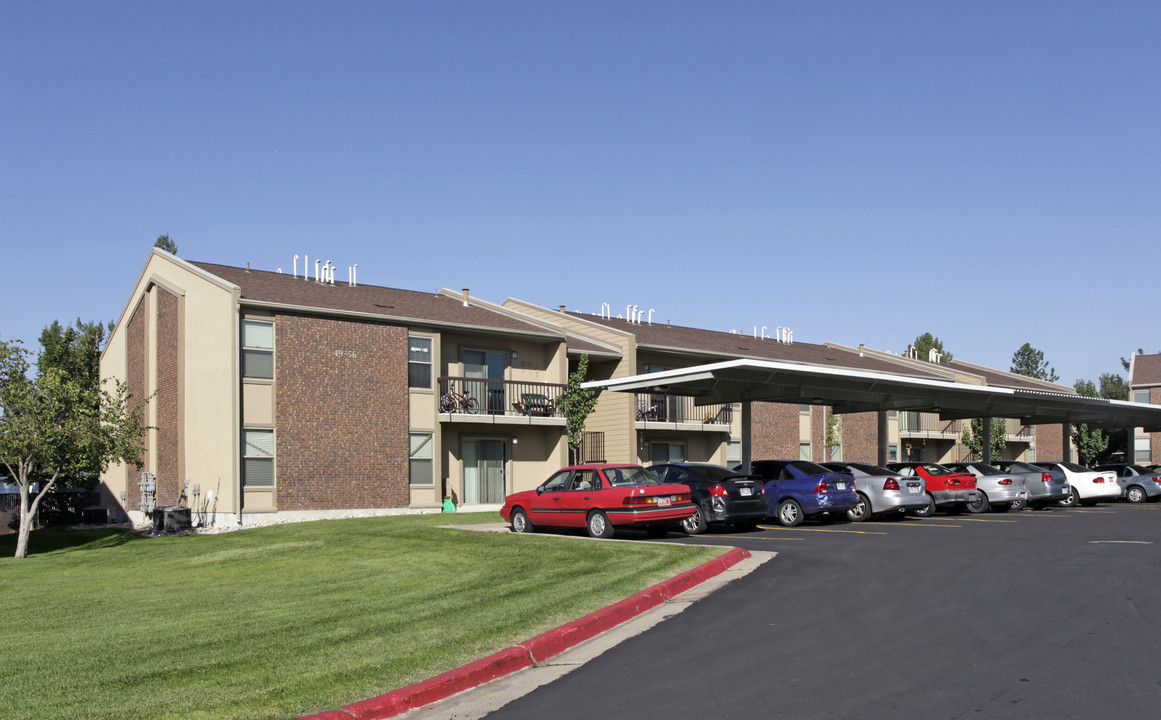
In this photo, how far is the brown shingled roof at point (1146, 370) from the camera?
231 ft

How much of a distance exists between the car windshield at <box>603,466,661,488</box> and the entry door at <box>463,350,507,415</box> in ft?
39.7

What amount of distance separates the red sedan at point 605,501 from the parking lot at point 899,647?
4032mm

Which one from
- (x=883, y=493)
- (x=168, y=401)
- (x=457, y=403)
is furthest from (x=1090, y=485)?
(x=168, y=401)

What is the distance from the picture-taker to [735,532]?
21.0 m

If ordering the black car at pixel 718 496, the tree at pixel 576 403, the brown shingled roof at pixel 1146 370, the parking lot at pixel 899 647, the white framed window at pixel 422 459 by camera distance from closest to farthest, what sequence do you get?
the parking lot at pixel 899 647 < the black car at pixel 718 496 < the white framed window at pixel 422 459 < the tree at pixel 576 403 < the brown shingled roof at pixel 1146 370

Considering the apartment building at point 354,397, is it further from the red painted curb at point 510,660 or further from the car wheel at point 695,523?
the red painted curb at point 510,660

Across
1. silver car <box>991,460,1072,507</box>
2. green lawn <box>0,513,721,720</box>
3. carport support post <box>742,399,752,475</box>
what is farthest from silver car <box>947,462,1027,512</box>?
green lawn <box>0,513,721,720</box>

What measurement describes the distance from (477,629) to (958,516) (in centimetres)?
1942

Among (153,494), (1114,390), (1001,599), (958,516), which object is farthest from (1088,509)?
(1114,390)

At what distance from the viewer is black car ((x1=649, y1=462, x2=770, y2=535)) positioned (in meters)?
19.8

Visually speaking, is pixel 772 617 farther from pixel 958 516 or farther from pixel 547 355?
pixel 547 355

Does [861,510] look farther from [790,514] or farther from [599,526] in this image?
[599,526]

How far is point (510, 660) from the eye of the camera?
8.54 m

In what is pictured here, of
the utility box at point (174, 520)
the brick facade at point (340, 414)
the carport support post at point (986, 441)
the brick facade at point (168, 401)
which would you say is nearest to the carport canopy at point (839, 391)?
the carport support post at point (986, 441)
